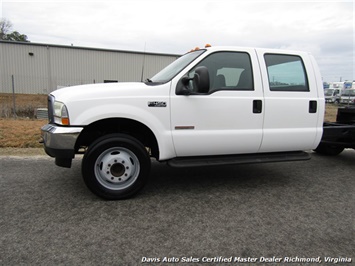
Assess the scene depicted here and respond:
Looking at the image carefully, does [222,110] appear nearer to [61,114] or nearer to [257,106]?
[257,106]

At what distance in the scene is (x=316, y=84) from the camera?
174 inches

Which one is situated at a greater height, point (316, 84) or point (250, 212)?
point (316, 84)

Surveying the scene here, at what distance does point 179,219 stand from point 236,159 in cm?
133

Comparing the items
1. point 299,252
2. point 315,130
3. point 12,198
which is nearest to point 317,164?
point 315,130

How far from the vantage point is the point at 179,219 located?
321cm

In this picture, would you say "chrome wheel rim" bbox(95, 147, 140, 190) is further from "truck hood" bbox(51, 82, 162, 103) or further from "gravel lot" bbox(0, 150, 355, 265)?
"truck hood" bbox(51, 82, 162, 103)

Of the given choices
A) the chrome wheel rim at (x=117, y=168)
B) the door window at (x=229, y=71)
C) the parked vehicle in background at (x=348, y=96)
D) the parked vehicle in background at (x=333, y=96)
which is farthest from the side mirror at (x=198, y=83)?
the parked vehicle in background at (x=333, y=96)

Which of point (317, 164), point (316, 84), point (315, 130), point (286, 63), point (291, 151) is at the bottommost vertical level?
point (317, 164)

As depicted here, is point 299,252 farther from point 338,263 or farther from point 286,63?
point 286,63

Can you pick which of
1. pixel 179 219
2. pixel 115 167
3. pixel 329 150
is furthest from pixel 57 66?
pixel 179 219

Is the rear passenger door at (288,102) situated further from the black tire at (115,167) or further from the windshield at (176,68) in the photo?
the black tire at (115,167)

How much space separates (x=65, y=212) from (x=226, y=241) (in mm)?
1845

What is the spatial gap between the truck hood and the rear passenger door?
5.45 ft

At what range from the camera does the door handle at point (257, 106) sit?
13.2ft
